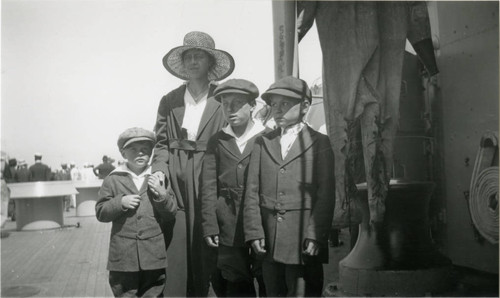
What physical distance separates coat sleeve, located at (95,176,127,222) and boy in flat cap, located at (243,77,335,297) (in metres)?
0.73

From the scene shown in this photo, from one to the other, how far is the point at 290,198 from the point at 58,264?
367 cm

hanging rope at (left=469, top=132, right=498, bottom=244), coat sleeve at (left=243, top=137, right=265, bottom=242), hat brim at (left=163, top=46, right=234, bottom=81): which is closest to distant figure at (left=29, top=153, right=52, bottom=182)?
hat brim at (left=163, top=46, right=234, bottom=81)

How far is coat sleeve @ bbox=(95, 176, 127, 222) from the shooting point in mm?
2693

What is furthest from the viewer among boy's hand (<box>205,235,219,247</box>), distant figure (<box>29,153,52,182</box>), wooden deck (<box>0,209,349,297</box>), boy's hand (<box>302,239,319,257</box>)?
distant figure (<box>29,153,52,182</box>)

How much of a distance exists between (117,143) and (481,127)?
2.34 metres

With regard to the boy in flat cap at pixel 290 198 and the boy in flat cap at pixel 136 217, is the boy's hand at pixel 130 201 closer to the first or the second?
the boy in flat cap at pixel 136 217

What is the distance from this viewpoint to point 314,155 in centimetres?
254

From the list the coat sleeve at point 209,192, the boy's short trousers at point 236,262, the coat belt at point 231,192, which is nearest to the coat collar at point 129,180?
the coat sleeve at point 209,192

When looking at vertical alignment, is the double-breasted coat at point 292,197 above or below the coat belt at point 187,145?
below

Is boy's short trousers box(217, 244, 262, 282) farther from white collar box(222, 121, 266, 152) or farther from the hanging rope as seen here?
the hanging rope

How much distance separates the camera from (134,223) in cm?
274

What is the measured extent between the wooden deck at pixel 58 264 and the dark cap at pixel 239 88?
5.29 feet

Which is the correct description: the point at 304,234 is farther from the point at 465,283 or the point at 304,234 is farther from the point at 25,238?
the point at 25,238

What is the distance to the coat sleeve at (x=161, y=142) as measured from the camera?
2.81 metres
